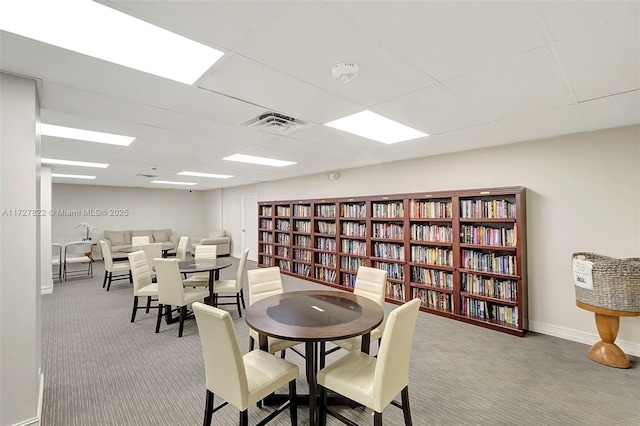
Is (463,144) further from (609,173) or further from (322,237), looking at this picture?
(322,237)

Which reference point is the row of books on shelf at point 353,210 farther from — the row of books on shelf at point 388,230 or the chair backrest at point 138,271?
the chair backrest at point 138,271

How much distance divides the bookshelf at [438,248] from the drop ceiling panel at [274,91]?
2400mm

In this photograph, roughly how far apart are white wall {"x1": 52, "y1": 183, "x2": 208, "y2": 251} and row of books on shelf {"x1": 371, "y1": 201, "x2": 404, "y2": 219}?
312 inches

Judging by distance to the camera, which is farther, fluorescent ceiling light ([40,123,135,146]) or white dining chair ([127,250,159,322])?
white dining chair ([127,250,159,322])

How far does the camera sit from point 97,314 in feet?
13.6

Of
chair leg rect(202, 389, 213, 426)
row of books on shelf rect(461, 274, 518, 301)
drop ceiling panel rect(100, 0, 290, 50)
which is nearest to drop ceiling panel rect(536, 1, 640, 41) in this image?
drop ceiling panel rect(100, 0, 290, 50)

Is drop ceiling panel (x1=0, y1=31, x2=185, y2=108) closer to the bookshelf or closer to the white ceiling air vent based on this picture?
the white ceiling air vent

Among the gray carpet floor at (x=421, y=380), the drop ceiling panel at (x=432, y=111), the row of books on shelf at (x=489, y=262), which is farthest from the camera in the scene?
the row of books on shelf at (x=489, y=262)

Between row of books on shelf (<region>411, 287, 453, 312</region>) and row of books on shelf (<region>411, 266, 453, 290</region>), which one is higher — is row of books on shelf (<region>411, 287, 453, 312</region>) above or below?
below

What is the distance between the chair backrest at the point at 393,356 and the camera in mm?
1581

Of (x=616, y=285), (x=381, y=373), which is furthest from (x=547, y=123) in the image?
(x=381, y=373)

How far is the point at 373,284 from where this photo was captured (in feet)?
9.29

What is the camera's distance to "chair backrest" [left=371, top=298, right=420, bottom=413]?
5.19 ft

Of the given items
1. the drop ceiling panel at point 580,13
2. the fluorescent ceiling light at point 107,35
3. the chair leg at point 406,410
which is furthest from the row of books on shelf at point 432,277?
the fluorescent ceiling light at point 107,35
